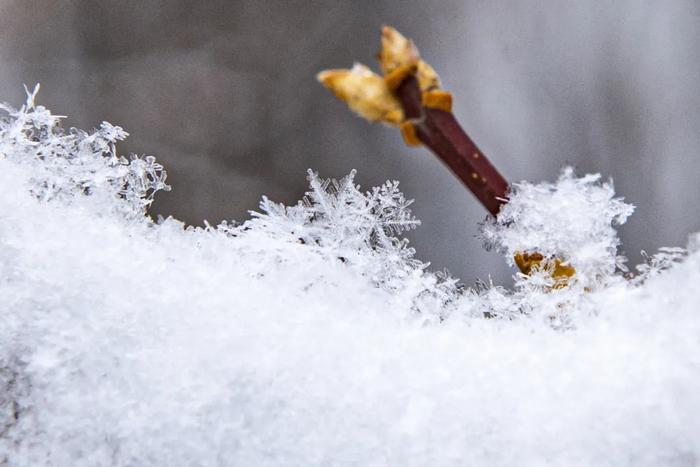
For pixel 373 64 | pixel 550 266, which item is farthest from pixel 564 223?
pixel 373 64

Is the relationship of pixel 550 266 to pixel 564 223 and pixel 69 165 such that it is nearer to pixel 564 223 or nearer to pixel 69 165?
pixel 564 223

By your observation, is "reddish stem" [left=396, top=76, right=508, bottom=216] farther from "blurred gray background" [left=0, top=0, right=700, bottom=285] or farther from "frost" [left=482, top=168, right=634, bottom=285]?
"blurred gray background" [left=0, top=0, right=700, bottom=285]

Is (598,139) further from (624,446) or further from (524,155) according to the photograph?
(624,446)

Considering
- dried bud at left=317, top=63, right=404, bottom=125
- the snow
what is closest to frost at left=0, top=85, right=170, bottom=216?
the snow

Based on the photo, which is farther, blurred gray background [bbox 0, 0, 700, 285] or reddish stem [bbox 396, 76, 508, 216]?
blurred gray background [bbox 0, 0, 700, 285]

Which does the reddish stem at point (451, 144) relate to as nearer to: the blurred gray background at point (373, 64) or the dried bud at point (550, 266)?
the dried bud at point (550, 266)

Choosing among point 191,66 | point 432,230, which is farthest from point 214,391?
point 191,66
